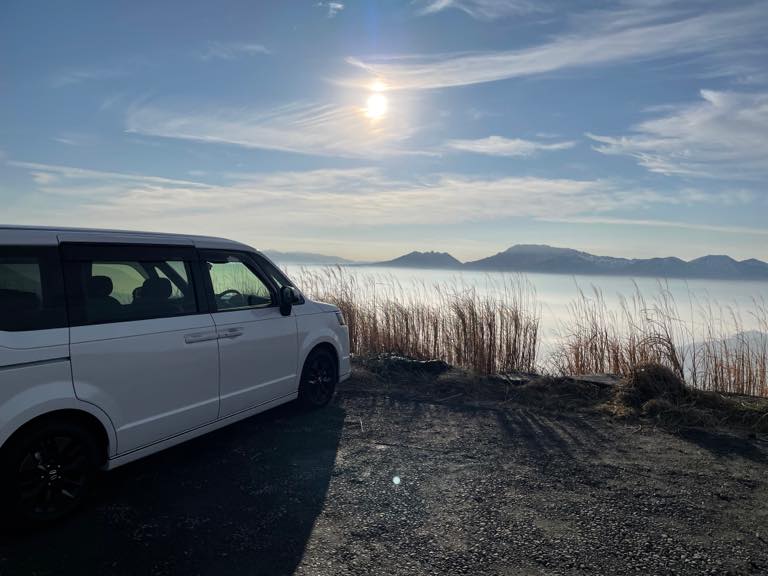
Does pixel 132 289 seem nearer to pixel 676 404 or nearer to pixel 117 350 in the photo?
pixel 117 350

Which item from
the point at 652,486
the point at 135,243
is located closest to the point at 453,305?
the point at 652,486

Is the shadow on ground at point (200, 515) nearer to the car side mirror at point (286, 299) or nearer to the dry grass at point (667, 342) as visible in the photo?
the car side mirror at point (286, 299)

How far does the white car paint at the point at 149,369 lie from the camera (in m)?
3.27

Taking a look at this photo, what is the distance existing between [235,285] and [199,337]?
86 centimetres

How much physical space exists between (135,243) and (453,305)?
6309 millimetres

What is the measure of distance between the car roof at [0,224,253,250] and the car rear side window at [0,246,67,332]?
6 centimetres

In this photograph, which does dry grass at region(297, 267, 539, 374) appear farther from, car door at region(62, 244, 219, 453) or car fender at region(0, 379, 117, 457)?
car fender at region(0, 379, 117, 457)

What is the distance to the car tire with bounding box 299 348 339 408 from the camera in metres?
5.93

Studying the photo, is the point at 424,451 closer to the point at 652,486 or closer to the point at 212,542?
the point at 652,486

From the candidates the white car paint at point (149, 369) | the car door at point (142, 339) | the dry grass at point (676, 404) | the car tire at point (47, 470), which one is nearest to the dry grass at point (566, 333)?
the dry grass at point (676, 404)

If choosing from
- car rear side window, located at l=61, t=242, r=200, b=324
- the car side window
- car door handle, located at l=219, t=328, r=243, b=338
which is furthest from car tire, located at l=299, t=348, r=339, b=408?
car rear side window, located at l=61, t=242, r=200, b=324

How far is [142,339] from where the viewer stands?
3.92m

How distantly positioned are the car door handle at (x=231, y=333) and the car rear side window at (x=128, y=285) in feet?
0.92

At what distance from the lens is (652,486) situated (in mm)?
4367
